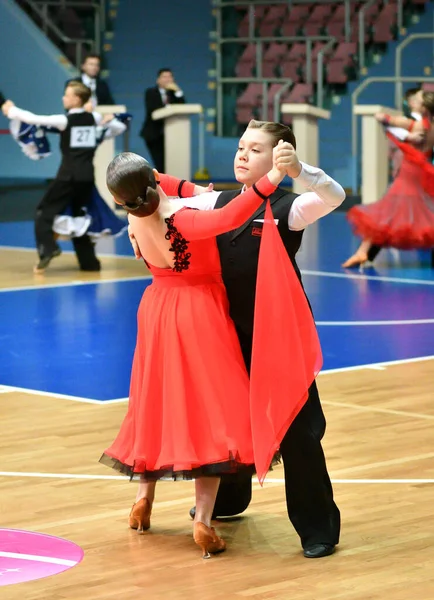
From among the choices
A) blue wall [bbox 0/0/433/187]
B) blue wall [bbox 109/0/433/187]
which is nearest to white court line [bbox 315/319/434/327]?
blue wall [bbox 0/0/433/187]

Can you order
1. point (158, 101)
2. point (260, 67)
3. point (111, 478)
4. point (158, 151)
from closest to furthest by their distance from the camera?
point (111, 478)
point (158, 101)
point (158, 151)
point (260, 67)

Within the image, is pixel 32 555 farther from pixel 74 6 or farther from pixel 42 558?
pixel 74 6

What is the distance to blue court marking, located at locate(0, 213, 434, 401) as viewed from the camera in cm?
787

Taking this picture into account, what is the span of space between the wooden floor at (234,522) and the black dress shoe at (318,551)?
0.03m

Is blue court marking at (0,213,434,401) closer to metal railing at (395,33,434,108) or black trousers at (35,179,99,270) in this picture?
black trousers at (35,179,99,270)

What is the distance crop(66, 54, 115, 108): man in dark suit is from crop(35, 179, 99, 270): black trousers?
15.7 feet

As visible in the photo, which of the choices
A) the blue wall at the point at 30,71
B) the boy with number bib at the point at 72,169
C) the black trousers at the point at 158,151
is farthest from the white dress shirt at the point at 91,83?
the boy with number bib at the point at 72,169

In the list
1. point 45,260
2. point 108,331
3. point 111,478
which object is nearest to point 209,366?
point 111,478

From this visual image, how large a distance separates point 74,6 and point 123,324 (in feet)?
46.9

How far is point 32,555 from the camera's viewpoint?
14.7ft

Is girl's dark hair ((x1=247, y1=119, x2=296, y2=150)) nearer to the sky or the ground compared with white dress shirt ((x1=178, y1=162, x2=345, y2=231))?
nearer to the sky

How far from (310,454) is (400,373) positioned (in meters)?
3.36

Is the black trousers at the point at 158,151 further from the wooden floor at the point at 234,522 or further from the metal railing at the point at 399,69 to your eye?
the wooden floor at the point at 234,522

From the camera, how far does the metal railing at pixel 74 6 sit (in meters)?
22.0
